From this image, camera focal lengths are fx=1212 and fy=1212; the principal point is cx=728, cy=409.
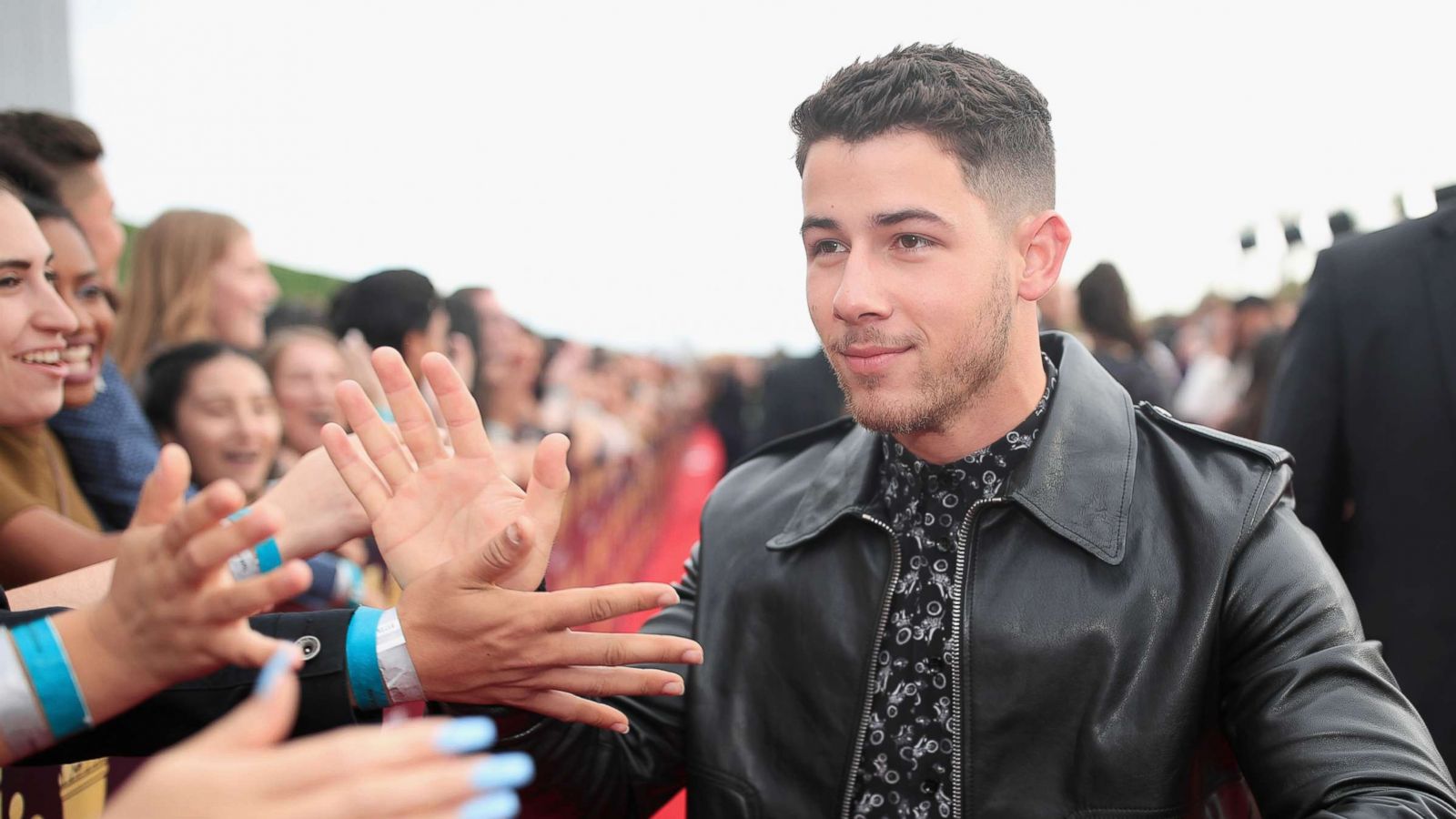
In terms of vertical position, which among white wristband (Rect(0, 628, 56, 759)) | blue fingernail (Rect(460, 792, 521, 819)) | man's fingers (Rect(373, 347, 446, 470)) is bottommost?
white wristband (Rect(0, 628, 56, 759))

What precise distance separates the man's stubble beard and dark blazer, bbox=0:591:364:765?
91 centimetres

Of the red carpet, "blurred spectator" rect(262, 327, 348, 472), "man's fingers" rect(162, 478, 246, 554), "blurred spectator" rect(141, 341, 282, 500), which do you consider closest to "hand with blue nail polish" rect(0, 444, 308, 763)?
"man's fingers" rect(162, 478, 246, 554)

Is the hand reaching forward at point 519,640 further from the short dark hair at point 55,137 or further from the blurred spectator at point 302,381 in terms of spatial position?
the blurred spectator at point 302,381

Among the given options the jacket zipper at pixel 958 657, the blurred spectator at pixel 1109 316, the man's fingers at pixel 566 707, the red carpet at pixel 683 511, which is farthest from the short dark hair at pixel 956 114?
the blurred spectator at pixel 1109 316

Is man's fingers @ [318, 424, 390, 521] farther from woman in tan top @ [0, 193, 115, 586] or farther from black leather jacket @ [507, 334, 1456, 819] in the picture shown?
woman in tan top @ [0, 193, 115, 586]

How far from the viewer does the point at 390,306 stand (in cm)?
378

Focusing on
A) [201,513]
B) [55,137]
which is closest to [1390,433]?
[201,513]

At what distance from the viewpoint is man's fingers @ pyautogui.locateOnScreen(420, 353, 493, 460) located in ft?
5.91

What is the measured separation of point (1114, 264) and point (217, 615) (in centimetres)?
471

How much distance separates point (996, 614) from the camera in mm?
1924

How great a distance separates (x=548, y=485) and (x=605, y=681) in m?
0.30

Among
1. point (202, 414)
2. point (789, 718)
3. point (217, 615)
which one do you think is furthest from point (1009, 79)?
point (202, 414)

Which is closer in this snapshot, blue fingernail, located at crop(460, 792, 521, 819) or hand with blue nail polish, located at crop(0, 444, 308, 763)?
blue fingernail, located at crop(460, 792, 521, 819)

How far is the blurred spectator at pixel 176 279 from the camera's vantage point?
4.14 m
